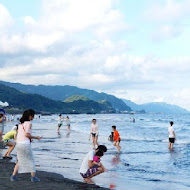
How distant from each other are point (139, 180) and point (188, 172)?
339cm

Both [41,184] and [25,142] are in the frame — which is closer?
[25,142]

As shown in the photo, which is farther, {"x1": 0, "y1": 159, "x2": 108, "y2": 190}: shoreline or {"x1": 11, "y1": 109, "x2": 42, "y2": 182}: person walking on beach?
{"x1": 0, "y1": 159, "x2": 108, "y2": 190}: shoreline

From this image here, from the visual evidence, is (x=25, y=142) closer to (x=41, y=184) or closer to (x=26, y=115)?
(x=26, y=115)

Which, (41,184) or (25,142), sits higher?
(25,142)

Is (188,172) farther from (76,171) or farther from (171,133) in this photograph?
(171,133)

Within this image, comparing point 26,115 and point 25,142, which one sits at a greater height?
point 26,115

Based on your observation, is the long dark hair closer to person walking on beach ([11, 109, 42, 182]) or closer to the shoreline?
person walking on beach ([11, 109, 42, 182])

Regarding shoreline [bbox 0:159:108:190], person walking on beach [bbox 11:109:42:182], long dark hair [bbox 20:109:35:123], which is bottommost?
shoreline [bbox 0:159:108:190]

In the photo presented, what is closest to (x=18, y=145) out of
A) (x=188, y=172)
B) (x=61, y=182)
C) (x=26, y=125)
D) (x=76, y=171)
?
(x=26, y=125)

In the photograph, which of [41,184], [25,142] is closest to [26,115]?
[25,142]

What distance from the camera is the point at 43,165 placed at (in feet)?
44.1

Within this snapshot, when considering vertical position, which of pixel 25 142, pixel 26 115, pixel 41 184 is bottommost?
pixel 41 184

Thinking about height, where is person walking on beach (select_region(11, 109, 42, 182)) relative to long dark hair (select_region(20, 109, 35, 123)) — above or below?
below

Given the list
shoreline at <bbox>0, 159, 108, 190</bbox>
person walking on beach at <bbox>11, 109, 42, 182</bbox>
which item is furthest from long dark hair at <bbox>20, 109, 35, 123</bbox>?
shoreline at <bbox>0, 159, 108, 190</bbox>
